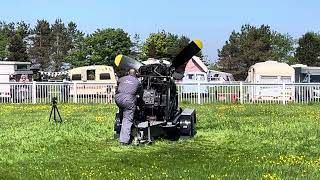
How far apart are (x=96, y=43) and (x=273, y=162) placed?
220ft

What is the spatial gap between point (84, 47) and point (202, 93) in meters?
49.3

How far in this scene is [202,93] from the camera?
99.0ft

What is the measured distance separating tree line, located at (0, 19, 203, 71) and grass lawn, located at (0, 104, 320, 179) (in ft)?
175

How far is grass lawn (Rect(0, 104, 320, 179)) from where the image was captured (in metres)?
9.12

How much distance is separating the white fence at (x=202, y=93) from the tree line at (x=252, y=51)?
3859 cm

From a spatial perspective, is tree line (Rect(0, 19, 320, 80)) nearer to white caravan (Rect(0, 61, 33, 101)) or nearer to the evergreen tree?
the evergreen tree


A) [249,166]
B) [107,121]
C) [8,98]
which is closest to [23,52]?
[8,98]

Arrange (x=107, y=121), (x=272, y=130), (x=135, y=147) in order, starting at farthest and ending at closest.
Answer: (x=107, y=121) < (x=272, y=130) < (x=135, y=147)

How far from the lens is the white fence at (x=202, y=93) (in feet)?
98.5

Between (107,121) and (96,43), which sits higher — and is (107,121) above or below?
below

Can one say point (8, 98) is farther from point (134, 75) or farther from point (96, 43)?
point (96, 43)

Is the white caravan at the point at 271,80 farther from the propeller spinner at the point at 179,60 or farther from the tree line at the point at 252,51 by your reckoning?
the tree line at the point at 252,51

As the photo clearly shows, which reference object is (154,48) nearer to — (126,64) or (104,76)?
(104,76)

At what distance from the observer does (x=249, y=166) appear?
9.58 meters
